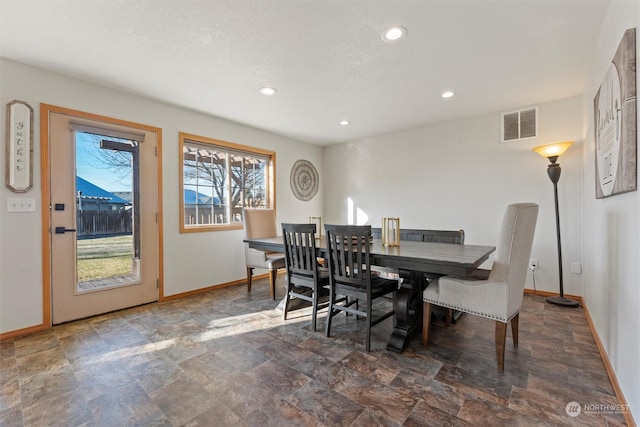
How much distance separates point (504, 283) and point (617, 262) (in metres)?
0.63

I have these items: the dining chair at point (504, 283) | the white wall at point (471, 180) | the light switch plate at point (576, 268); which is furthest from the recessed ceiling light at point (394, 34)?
the light switch plate at point (576, 268)

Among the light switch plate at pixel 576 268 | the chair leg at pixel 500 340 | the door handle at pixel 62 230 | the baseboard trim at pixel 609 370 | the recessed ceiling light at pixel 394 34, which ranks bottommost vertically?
the baseboard trim at pixel 609 370

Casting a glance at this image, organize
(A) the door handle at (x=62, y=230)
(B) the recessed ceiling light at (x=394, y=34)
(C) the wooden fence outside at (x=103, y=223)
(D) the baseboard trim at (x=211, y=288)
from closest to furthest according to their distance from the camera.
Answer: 1. (B) the recessed ceiling light at (x=394, y=34)
2. (A) the door handle at (x=62, y=230)
3. (C) the wooden fence outside at (x=103, y=223)
4. (D) the baseboard trim at (x=211, y=288)

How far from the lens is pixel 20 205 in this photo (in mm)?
2428

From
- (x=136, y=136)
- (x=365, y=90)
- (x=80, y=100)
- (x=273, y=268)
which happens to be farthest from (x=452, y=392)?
(x=80, y=100)

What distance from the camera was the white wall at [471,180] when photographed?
3.30m

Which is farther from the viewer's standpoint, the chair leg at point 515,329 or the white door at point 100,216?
the white door at point 100,216

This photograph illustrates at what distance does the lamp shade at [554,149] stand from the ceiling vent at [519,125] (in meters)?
0.46

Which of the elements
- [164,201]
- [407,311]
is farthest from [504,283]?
[164,201]

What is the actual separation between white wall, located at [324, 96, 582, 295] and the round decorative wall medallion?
47cm

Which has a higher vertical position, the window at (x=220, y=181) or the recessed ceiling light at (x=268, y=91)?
the recessed ceiling light at (x=268, y=91)

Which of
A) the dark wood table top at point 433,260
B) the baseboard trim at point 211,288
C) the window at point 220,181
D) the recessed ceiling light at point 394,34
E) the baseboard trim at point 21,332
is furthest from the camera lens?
the window at point 220,181

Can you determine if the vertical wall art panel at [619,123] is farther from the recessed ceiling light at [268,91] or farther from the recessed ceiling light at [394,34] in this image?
the recessed ceiling light at [268,91]

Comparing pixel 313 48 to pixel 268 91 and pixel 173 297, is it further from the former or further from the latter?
pixel 173 297
